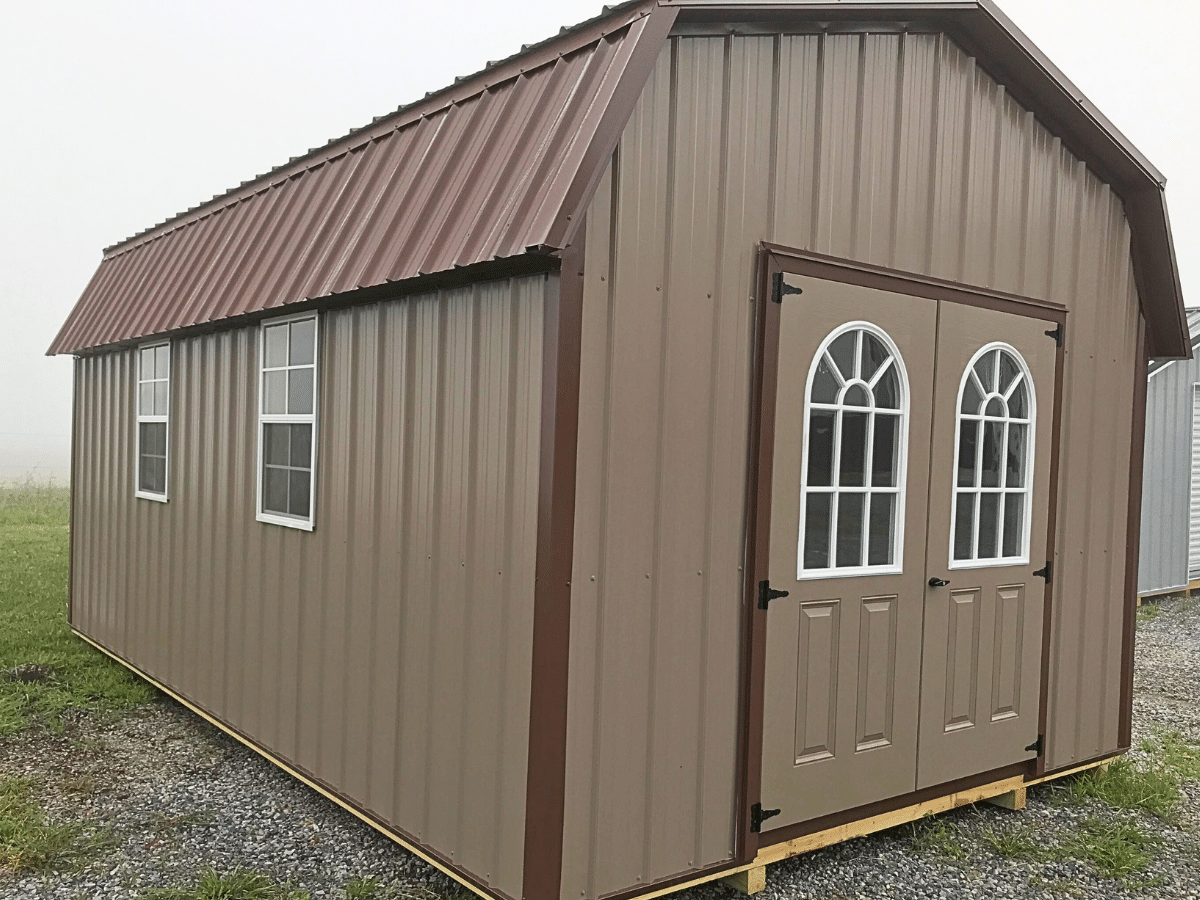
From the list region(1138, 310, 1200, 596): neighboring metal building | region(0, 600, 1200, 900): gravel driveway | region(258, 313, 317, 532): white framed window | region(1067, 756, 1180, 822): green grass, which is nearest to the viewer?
region(0, 600, 1200, 900): gravel driveway

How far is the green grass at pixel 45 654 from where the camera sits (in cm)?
644

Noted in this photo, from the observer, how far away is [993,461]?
15.6ft

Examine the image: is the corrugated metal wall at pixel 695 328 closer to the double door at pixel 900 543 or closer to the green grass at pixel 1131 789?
the double door at pixel 900 543

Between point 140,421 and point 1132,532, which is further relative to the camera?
point 140,421

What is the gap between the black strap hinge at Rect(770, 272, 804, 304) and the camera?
3840 mm

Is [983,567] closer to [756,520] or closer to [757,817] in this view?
[756,520]

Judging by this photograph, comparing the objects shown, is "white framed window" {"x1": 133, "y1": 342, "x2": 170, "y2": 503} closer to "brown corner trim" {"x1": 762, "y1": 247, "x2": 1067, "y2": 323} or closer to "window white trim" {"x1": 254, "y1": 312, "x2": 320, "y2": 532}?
"window white trim" {"x1": 254, "y1": 312, "x2": 320, "y2": 532}

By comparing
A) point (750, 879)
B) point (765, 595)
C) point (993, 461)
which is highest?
point (993, 461)

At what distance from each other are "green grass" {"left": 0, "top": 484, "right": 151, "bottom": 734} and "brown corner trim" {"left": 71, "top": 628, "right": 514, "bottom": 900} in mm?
422

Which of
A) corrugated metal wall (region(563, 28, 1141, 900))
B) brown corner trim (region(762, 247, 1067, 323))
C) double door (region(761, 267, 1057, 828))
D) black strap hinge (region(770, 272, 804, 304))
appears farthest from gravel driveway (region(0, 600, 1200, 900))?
brown corner trim (region(762, 247, 1067, 323))

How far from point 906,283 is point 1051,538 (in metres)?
1.64

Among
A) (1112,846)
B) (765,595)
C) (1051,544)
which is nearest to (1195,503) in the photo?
(1051,544)

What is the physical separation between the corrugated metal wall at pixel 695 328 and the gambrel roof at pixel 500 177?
0.17 metres

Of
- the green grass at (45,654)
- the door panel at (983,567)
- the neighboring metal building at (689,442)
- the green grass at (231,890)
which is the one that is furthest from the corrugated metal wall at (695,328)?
the green grass at (45,654)
